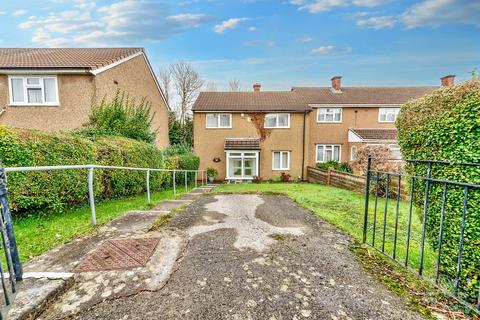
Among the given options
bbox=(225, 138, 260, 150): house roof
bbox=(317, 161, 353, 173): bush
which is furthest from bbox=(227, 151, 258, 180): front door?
bbox=(317, 161, 353, 173): bush

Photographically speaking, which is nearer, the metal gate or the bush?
the metal gate

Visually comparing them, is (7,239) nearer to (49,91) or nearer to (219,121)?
(49,91)

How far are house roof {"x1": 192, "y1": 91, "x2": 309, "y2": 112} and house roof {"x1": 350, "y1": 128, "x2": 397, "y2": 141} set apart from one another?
500cm

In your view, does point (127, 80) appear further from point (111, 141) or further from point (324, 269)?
point (324, 269)

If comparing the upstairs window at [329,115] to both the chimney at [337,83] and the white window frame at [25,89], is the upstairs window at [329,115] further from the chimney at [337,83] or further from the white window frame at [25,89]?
the white window frame at [25,89]

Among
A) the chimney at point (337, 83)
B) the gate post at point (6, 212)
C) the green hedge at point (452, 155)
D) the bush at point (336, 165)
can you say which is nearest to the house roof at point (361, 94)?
the chimney at point (337, 83)

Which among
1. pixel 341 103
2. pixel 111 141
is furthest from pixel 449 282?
pixel 341 103

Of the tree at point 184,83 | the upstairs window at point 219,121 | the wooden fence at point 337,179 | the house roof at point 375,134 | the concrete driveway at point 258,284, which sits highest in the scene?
the tree at point 184,83

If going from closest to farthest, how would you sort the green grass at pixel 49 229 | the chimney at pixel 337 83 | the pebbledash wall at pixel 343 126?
the green grass at pixel 49 229, the pebbledash wall at pixel 343 126, the chimney at pixel 337 83

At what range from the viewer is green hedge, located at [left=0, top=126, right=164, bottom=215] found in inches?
161

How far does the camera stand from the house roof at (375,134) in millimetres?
18094

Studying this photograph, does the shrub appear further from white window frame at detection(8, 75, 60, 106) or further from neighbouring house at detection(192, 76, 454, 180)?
neighbouring house at detection(192, 76, 454, 180)

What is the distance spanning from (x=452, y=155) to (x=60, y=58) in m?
17.1

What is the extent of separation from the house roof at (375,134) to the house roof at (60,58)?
18355 mm
